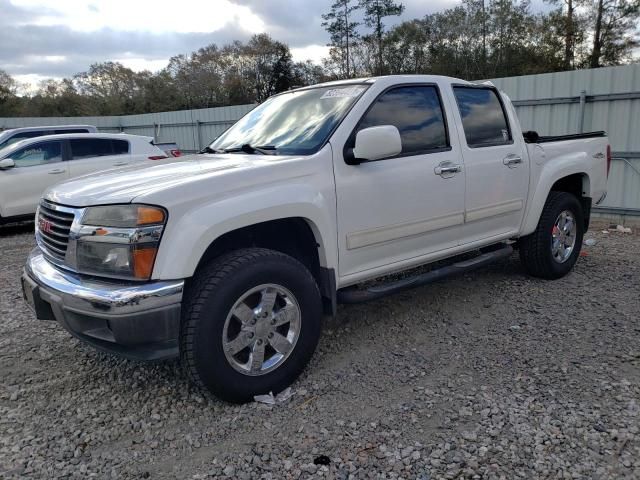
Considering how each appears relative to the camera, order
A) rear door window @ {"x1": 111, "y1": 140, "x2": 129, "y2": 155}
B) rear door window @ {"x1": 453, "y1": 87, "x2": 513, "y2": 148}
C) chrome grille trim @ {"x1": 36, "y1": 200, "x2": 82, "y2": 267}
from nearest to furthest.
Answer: chrome grille trim @ {"x1": 36, "y1": 200, "x2": 82, "y2": 267}
rear door window @ {"x1": 453, "y1": 87, "x2": 513, "y2": 148}
rear door window @ {"x1": 111, "y1": 140, "x2": 129, "y2": 155}

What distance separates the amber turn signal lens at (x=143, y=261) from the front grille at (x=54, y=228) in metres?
0.56

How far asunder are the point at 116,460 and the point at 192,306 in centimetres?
84

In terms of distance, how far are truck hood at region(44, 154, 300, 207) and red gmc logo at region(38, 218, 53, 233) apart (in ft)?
0.48

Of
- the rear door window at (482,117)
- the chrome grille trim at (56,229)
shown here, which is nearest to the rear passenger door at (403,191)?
the rear door window at (482,117)

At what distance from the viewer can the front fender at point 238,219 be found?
2.66 m

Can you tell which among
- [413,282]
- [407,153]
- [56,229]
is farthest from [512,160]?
[56,229]

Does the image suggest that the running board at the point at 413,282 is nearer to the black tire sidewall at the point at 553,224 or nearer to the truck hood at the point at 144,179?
the black tire sidewall at the point at 553,224

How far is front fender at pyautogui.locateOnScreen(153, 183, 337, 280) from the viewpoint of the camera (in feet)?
8.71

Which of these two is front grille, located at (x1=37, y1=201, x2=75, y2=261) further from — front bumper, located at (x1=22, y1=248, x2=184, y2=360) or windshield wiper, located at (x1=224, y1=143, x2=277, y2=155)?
windshield wiper, located at (x1=224, y1=143, x2=277, y2=155)

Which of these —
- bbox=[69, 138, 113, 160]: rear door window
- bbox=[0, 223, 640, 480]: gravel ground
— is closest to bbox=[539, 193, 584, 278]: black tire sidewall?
bbox=[0, 223, 640, 480]: gravel ground

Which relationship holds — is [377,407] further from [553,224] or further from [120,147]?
[120,147]

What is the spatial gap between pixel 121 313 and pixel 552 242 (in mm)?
4203

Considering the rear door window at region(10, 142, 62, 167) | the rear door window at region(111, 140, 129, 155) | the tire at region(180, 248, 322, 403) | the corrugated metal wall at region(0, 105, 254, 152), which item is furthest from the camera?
the corrugated metal wall at region(0, 105, 254, 152)

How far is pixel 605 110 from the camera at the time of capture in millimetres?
8680
